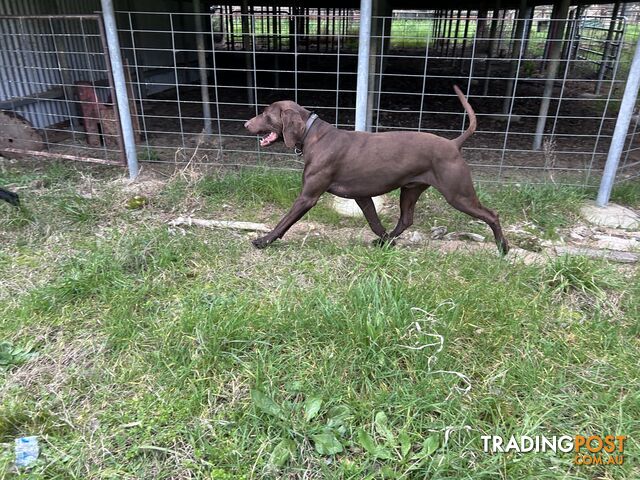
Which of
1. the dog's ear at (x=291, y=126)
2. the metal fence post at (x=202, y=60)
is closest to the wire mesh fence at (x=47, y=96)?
the metal fence post at (x=202, y=60)

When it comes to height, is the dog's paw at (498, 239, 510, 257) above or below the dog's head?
below

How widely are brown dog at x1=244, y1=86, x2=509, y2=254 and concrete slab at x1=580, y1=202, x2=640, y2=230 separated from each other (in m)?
1.65

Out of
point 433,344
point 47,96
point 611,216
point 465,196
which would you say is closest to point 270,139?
point 465,196

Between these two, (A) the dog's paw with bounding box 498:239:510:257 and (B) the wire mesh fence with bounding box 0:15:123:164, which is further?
(B) the wire mesh fence with bounding box 0:15:123:164

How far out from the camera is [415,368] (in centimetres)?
241

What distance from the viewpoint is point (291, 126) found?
338 centimetres

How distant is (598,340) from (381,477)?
151cm

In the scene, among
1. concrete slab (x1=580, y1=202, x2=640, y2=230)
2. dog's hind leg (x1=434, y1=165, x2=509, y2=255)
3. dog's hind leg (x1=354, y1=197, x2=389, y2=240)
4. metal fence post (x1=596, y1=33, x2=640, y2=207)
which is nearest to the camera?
dog's hind leg (x1=434, y1=165, x2=509, y2=255)

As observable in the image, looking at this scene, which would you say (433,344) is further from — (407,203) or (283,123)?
(283,123)

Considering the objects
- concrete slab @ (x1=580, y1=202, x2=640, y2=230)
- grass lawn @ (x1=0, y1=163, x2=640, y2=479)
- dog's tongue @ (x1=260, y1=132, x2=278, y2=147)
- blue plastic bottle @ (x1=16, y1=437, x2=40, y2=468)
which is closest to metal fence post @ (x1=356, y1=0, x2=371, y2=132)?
dog's tongue @ (x1=260, y1=132, x2=278, y2=147)

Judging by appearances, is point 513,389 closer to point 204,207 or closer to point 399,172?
point 399,172

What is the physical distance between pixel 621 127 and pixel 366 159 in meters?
2.74

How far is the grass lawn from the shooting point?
206cm

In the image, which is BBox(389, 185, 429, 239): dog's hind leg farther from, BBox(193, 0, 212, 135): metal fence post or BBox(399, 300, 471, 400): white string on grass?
BBox(193, 0, 212, 135): metal fence post
